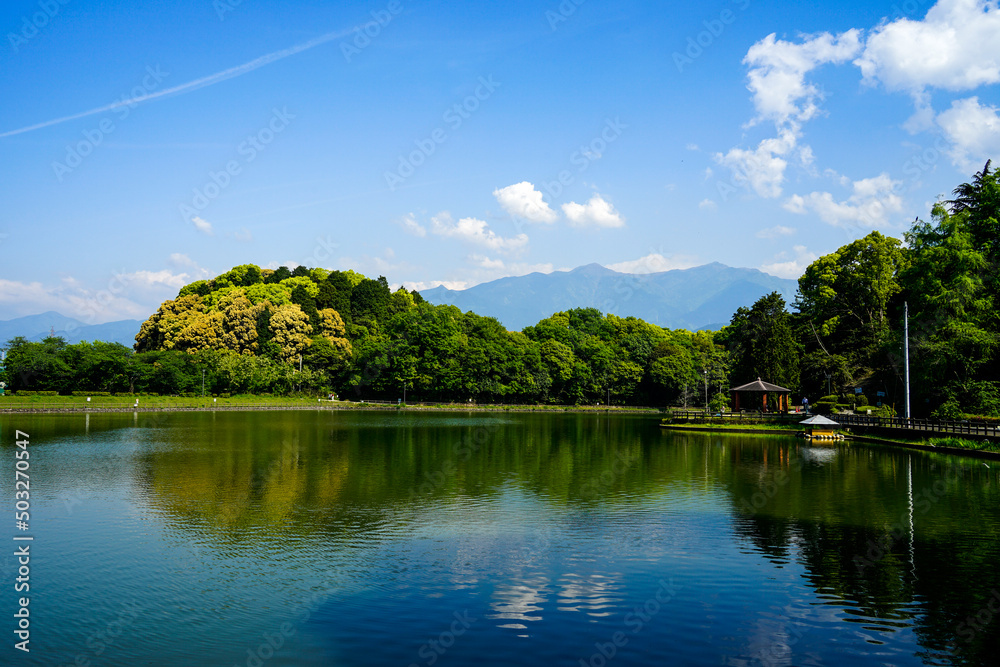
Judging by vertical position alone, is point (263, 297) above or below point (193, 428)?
above

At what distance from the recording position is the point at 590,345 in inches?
3762

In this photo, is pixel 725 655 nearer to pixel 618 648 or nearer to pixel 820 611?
pixel 618 648

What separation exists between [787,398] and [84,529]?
5518 centimetres

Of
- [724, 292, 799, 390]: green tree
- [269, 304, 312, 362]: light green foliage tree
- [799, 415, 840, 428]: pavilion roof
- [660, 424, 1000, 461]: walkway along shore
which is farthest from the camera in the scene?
[269, 304, 312, 362]: light green foliage tree

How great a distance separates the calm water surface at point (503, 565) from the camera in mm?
→ 9680

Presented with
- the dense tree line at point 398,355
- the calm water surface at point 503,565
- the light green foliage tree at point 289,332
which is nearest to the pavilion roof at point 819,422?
the calm water surface at point 503,565

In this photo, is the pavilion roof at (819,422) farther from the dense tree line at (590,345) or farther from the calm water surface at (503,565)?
the calm water surface at (503,565)

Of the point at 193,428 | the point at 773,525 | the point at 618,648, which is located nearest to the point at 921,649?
the point at 618,648

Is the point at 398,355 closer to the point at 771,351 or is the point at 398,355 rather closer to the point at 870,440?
the point at 771,351

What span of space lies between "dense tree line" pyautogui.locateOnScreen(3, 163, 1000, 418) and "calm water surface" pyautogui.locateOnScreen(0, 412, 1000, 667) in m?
18.3

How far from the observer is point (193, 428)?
4544 centimetres

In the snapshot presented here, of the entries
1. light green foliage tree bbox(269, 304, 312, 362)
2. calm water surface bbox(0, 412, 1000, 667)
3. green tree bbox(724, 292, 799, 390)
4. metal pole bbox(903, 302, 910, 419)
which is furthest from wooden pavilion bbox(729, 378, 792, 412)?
light green foliage tree bbox(269, 304, 312, 362)

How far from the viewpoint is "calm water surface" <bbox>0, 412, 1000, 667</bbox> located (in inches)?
381

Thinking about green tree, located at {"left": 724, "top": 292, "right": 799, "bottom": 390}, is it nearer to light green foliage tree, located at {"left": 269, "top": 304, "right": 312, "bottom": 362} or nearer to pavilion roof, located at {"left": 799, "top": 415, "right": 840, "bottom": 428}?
pavilion roof, located at {"left": 799, "top": 415, "right": 840, "bottom": 428}
